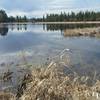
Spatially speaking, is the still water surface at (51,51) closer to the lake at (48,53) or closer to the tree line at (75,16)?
the lake at (48,53)

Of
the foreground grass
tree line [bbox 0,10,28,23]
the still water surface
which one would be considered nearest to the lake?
the still water surface

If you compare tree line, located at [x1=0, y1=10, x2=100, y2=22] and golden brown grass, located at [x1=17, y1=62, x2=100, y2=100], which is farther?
tree line, located at [x1=0, y1=10, x2=100, y2=22]

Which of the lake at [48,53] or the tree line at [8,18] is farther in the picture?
the tree line at [8,18]

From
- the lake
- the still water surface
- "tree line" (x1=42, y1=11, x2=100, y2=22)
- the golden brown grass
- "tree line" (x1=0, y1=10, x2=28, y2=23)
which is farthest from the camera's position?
"tree line" (x1=0, y1=10, x2=28, y2=23)

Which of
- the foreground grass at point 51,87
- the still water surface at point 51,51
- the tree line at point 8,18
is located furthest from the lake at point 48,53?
the tree line at point 8,18

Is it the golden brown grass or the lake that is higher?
the golden brown grass

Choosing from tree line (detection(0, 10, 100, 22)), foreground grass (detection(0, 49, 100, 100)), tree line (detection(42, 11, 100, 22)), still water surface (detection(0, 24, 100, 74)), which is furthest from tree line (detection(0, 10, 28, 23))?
foreground grass (detection(0, 49, 100, 100))

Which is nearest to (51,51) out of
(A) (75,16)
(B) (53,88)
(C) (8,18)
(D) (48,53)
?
(D) (48,53)

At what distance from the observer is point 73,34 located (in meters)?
45.5

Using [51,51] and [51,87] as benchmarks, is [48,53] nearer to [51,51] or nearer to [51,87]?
[51,51]

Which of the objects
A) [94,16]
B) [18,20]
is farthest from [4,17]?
[94,16]

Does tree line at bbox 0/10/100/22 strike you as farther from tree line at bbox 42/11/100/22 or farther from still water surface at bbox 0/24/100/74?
still water surface at bbox 0/24/100/74

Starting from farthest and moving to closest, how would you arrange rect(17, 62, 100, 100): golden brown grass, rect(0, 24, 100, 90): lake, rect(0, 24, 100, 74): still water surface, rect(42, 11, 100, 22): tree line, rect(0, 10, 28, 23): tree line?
rect(0, 10, 28, 23): tree line → rect(42, 11, 100, 22): tree line → rect(0, 24, 100, 74): still water surface → rect(0, 24, 100, 90): lake → rect(17, 62, 100, 100): golden brown grass

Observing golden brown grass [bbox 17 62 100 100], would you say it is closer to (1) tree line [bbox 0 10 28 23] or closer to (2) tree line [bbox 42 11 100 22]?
(2) tree line [bbox 42 11 100 22]
